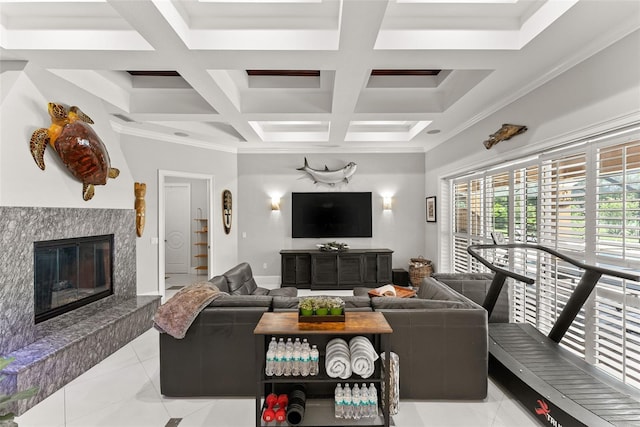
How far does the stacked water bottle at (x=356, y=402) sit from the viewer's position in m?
1.95

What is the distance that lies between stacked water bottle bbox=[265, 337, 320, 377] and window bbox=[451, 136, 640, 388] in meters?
2.25

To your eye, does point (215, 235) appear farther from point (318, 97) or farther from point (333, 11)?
point (333, 11)

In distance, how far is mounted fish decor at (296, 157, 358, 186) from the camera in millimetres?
5832

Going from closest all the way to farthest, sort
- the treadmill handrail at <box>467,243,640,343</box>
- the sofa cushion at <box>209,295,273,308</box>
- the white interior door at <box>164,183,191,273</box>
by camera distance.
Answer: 1. the treadmill handrail at <box>467,243,640,343</box>
2. the sofa cushion at <box>209,295,273,308</box>
3. the white interior door at <box>164,183,191,273</box>

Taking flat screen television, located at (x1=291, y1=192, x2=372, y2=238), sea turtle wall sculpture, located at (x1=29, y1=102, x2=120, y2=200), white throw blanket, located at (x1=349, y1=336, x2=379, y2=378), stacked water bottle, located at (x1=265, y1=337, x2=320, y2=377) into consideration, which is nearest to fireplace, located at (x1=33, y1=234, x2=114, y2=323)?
sea turtle wall sculpture, located at (x1=29, y1=102, x2=120, y2=200)

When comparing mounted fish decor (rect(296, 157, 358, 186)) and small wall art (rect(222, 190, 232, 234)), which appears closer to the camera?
small wall art (rect(222, 190, 232, 234))

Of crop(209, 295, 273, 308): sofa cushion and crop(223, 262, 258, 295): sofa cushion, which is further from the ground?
crop(209, 295, 273, 308): sofa cushion

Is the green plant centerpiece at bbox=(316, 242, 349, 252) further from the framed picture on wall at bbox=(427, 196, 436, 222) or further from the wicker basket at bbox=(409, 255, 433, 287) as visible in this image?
the framed picture on wall at bbox=(427, 196, 436, 222)

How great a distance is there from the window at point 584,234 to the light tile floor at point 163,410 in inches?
34.2

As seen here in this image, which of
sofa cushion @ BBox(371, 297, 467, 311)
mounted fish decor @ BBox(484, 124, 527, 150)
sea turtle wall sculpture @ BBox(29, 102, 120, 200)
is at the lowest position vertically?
sofa cushion @ BBox(371, 297, 467, 311)

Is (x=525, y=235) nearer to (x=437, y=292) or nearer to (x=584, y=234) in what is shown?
(x=584, y=234)

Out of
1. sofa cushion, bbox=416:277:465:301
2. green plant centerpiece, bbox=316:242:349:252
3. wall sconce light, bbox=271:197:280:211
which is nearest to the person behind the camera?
sofa cushion, bbox=416:277:465:301

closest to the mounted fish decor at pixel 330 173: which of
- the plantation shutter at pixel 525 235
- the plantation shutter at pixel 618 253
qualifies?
the plantation shutter at pixel 525 235

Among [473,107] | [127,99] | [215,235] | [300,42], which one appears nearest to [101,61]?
[127,99]
